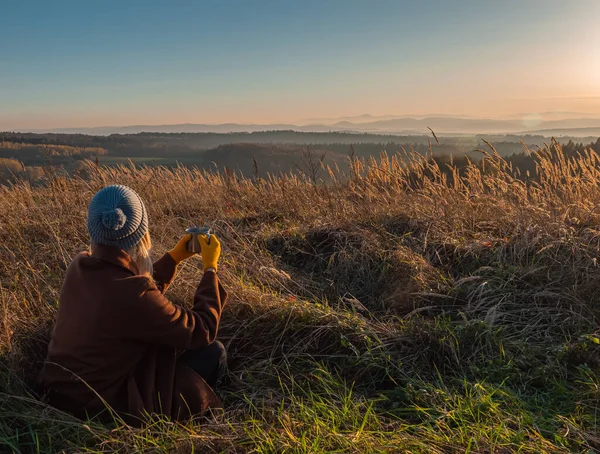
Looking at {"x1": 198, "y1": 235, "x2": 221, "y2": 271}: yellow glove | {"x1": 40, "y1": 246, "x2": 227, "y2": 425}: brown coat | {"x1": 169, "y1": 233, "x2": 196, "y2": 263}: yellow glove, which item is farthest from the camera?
{"x1": 169, "y1": 233, "x2": 196, "y2": 263}: yellow glove

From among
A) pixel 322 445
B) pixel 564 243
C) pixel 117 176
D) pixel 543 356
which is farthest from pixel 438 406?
pixel 117 176

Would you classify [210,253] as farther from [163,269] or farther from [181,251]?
[163,269]

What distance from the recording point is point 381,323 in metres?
2.96

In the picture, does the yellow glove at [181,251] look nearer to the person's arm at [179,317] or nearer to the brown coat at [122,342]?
the person's arm at [179,317]

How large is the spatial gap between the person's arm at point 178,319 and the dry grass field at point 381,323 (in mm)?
380

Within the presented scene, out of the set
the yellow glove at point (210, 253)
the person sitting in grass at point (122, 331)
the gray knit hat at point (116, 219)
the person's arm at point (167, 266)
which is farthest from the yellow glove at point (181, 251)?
the gray knit hat at point (116, 219)

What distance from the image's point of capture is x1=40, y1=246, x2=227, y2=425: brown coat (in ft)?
6.29

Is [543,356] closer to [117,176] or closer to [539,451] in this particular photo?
[539,451]

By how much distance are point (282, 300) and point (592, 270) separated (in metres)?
2.41

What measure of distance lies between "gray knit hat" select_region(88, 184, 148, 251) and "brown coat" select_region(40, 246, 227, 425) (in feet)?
0.19

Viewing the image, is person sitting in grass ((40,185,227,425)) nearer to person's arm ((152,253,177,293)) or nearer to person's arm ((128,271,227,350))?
person's arm ((128,271,227,350))

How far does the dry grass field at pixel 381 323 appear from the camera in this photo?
1961mm

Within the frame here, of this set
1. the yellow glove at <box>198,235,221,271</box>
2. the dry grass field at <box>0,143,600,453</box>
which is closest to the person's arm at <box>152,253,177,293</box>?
the yellow glove at <box>198,235,221,271</box>

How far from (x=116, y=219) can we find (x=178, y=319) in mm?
534
